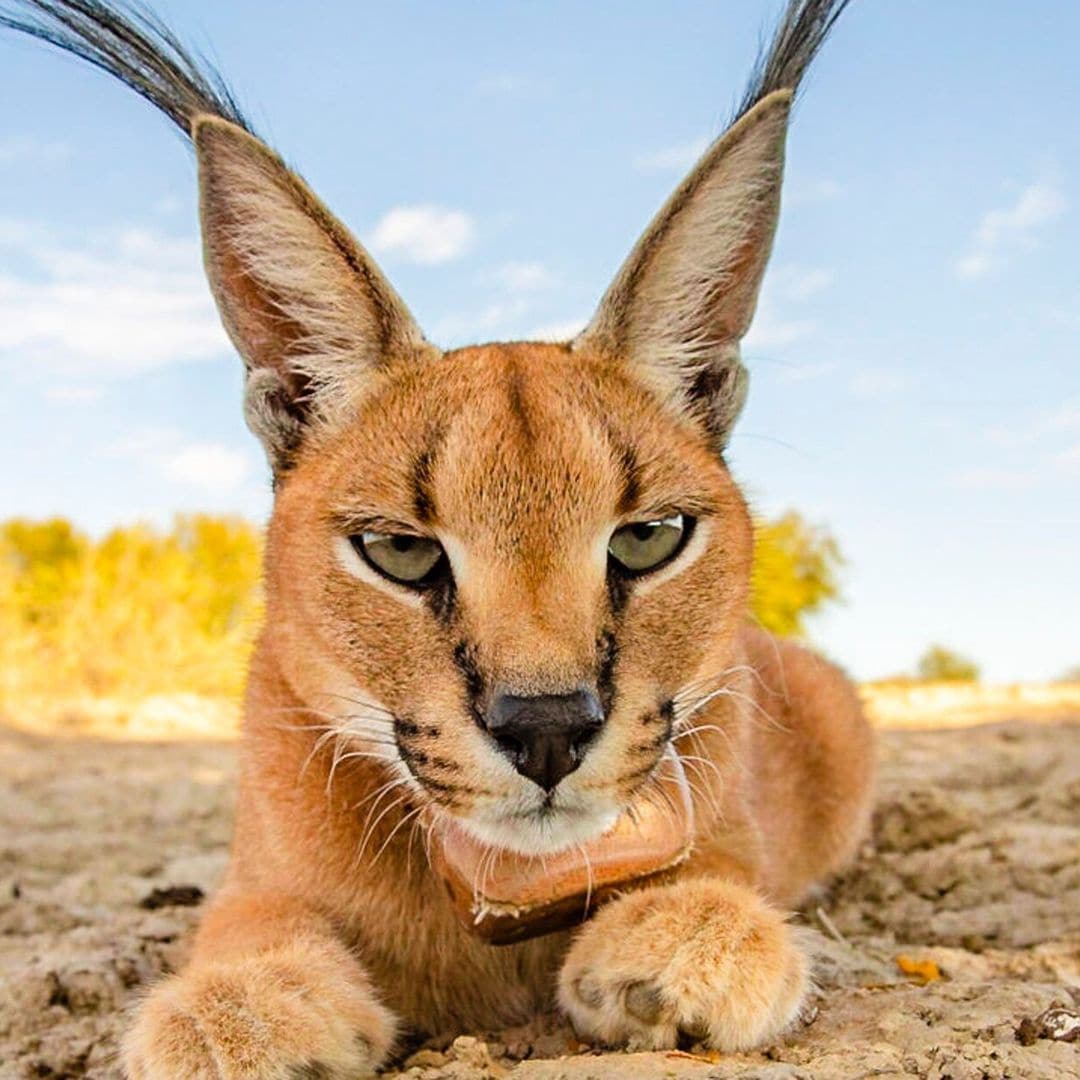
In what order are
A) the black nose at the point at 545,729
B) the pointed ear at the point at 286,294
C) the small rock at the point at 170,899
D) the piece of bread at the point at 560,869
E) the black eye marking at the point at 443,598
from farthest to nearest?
the small rock at the point at 170,899, the pointed ear at the point at 286,294, the piece of bread at the point at 560,869, the black eye marking at the point at 443,598, the black nose at the point at 545,729

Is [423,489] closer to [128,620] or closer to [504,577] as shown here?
[504,577]

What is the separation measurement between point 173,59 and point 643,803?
188 cm

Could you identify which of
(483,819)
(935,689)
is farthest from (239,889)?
(935,689)

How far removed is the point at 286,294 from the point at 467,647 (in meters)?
1.05

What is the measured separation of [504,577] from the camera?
2.40 metres

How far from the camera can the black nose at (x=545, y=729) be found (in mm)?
2199

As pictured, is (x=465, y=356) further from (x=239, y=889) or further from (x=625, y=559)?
(x=239, y=889)

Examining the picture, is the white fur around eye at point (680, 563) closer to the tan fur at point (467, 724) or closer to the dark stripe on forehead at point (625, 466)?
the tan fur at point (467, 724)

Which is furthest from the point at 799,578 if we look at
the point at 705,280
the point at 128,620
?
the point at 705,280

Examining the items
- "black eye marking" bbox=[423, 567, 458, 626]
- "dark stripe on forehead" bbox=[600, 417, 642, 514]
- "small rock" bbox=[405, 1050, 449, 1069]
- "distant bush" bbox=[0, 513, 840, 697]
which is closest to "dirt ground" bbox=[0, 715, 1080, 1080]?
"small rock" bbox=[405, 1050, 449, 1069]

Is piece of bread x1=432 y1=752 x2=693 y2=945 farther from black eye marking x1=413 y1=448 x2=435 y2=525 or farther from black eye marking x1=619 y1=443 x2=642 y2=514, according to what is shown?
black eye marking x1=413 y1=448 x2=435 y2=525

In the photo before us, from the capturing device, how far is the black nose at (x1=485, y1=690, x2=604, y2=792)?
7.22ft

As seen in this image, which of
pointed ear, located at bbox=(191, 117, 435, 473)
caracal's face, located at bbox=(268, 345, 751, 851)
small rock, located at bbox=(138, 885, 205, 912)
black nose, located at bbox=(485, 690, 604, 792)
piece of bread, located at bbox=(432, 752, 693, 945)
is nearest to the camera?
black nose, located at bbox=(485, 690, 604, 792)

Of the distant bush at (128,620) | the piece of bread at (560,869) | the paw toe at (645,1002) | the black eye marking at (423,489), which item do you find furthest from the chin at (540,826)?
the distant bush at (128,620)
